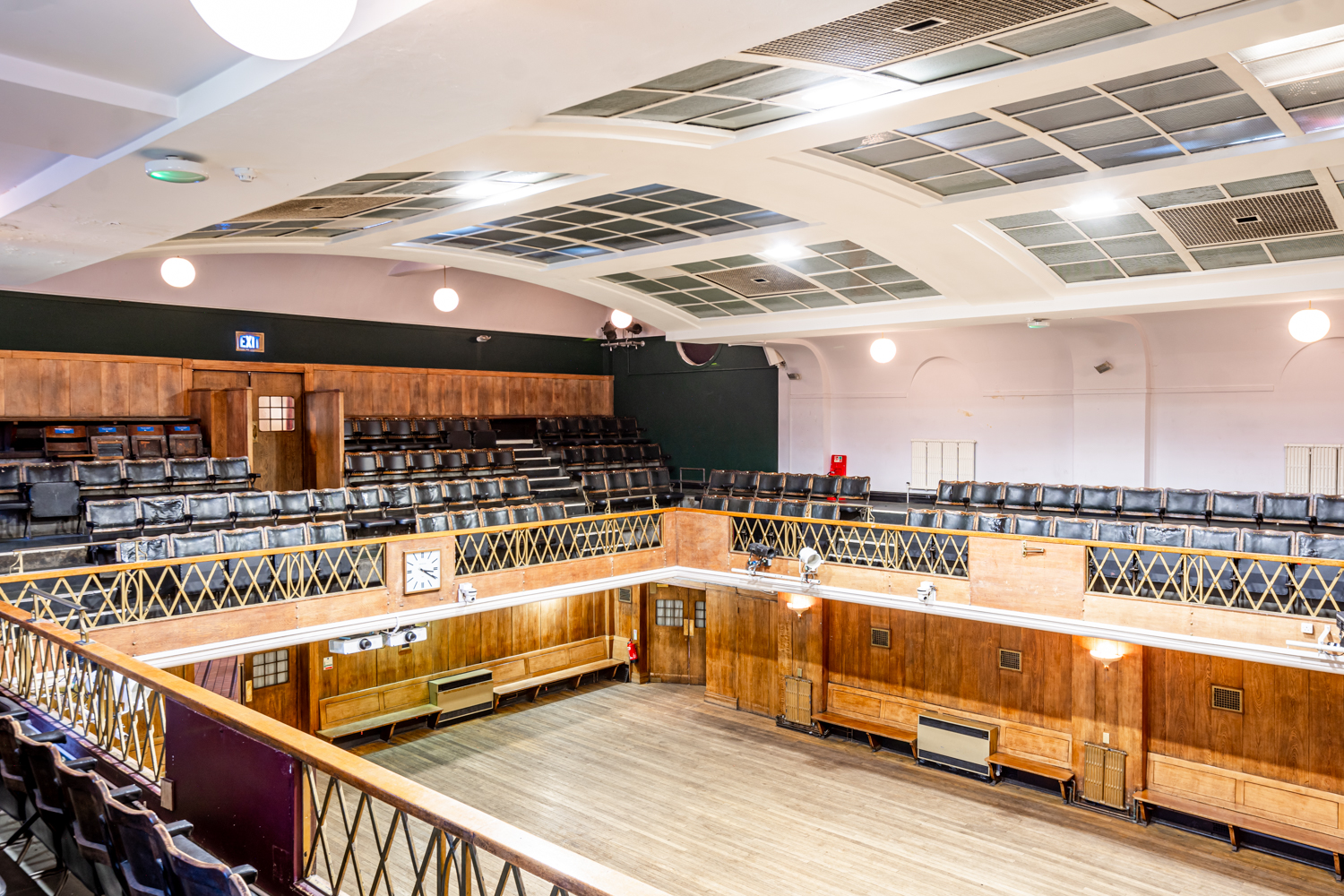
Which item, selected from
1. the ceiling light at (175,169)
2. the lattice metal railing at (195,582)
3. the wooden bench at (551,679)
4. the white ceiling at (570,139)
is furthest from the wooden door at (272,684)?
the ceiling light at (175,169)

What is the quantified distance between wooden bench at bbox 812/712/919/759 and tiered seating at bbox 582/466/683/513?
4253 mm

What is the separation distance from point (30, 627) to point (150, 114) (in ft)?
8.97

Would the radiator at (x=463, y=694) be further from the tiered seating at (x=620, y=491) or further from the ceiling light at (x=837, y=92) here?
the ceiling light at (x=837, y=92)

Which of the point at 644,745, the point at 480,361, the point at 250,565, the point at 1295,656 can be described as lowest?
the point at 644,745

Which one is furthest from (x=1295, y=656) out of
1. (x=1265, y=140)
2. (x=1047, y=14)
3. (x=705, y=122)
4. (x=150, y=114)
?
(x=150, y=114)

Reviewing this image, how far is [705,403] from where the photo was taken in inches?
704

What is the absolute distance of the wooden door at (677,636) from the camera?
15.9 m

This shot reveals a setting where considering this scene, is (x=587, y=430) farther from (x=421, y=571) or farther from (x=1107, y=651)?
(x=1107, y=651)

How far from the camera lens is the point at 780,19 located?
2973 mm

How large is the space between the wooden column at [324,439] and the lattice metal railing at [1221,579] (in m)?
10.9

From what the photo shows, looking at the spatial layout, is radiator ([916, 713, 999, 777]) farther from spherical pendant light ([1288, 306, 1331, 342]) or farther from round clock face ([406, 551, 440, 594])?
round clock face ([406, 551, 440, 594])

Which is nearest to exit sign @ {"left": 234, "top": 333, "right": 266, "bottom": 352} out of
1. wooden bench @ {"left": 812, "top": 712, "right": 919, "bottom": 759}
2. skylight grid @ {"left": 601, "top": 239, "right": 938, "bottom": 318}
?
skylight grid @ {"left": 601, "top": 239, "right": 938, "bottom": 318}

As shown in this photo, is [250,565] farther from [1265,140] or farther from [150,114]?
[1265,140]

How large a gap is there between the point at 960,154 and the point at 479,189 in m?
4.49
